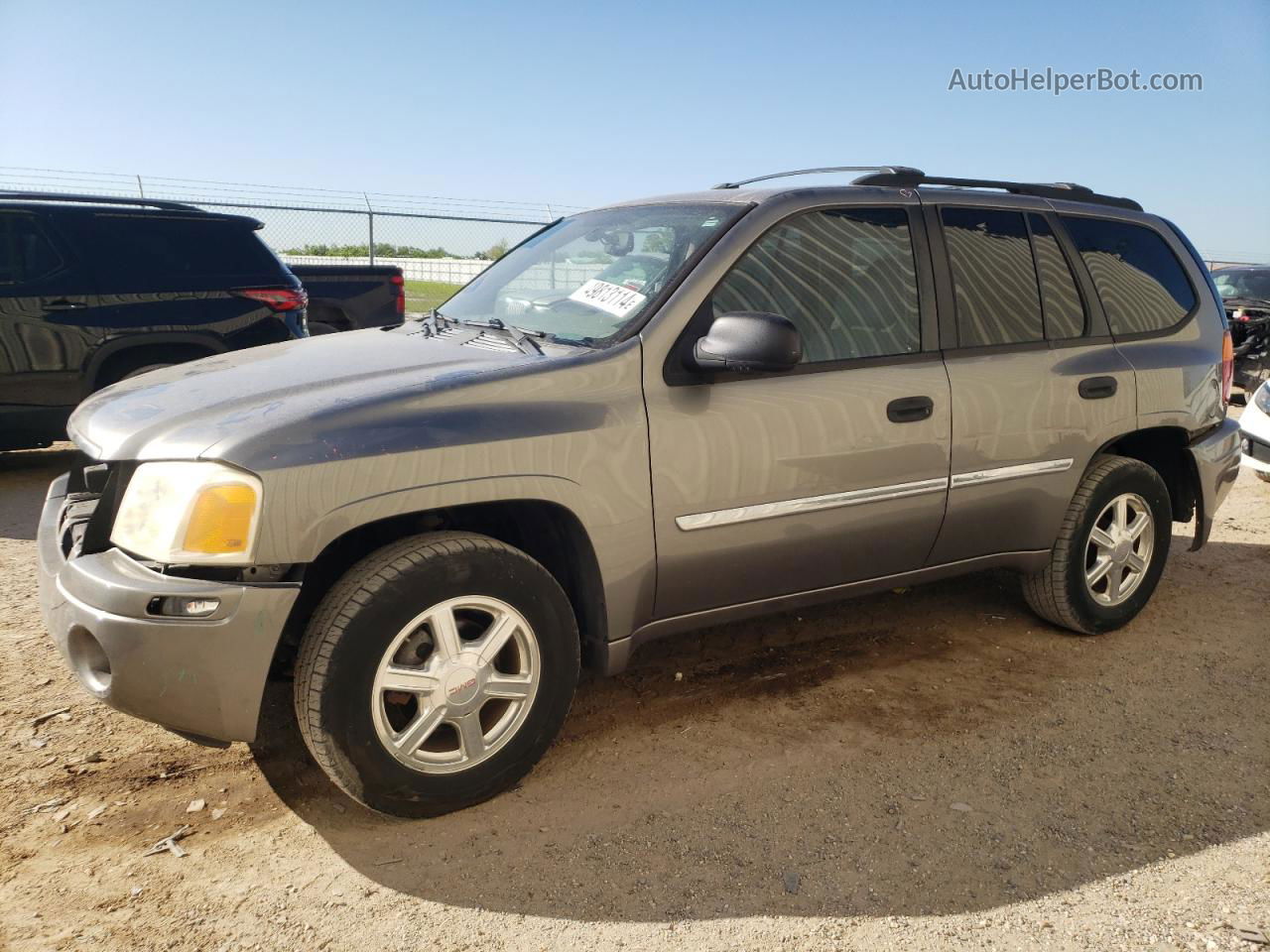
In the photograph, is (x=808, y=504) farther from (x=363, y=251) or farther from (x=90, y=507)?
(x=363, y=251)

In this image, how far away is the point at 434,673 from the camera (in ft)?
8.77

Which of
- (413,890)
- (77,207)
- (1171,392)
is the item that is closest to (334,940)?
(413,890)

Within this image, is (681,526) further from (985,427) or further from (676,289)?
(985,427)

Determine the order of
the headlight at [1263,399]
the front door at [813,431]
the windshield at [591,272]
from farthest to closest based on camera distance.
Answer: the headlight at [1263,399]
the windshield at [591,272]
the front door at [813,431]

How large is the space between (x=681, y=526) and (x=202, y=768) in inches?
65.7

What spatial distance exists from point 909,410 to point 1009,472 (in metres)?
0.59

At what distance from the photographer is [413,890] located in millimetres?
2492

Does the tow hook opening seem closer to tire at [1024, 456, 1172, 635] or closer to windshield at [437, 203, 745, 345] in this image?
windshield at [437, 203, 745, 345]

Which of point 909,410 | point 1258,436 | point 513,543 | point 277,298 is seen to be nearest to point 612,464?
point 513,543

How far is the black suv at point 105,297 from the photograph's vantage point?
6195 mm

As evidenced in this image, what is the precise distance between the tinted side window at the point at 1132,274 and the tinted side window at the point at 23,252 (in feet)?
19.6

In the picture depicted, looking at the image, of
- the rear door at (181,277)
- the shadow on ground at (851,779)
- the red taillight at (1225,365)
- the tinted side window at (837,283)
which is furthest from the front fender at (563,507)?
the rear door at (181,277)

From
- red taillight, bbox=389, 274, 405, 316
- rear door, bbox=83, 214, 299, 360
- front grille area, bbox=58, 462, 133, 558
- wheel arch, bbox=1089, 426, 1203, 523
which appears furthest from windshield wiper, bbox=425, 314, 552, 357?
red taillight, bbox=389, 274, 405, 316

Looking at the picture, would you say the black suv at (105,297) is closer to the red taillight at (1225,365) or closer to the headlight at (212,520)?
the headlight at (212,520)
